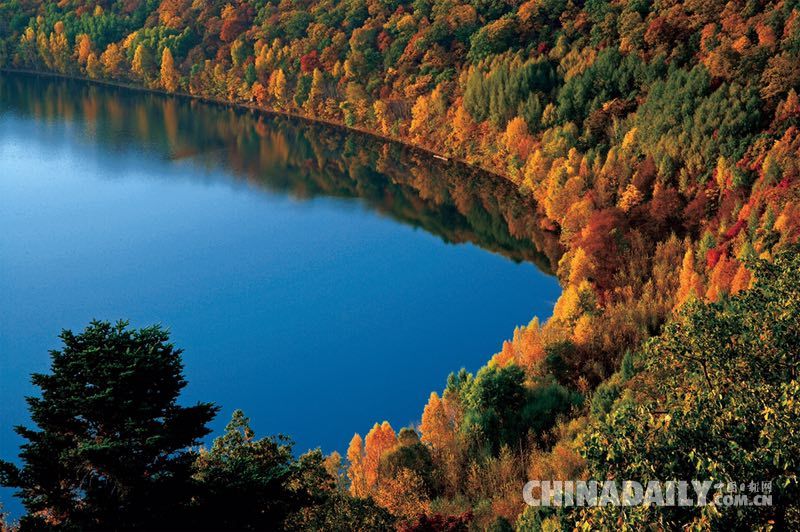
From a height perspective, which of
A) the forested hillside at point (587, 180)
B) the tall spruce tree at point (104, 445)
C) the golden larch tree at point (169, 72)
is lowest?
the tall spruce tree at point (104, 445)

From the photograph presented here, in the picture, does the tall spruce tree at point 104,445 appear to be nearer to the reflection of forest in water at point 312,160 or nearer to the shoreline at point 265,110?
the reflection of forest in water at point 312,160

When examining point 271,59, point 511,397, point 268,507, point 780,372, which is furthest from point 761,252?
point 271,59

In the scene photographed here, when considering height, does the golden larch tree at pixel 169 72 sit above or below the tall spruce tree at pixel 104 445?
above

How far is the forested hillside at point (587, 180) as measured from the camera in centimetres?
1877

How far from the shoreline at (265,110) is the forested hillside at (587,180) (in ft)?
2.69

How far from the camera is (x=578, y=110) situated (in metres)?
84.1

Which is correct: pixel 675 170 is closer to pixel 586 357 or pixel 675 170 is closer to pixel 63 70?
pixel 586 357

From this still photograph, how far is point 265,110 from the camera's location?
420ft

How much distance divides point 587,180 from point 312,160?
41.3 m

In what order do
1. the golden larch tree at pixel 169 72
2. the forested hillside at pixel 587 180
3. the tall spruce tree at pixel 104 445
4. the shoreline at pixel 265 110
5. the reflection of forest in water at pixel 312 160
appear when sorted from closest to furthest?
the forested hillside at pixel 587 180 → the tall spruce tree at pixel 104 445 → the reflection of forest in water at pixel 312 160 → the shoreline at pixel 265 110 → the golden larch tree at pixel 169 72

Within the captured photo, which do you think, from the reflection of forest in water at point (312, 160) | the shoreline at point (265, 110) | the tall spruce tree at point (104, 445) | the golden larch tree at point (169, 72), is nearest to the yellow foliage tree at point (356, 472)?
the tall spruce tree at point (104, 445)

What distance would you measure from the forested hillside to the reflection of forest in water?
285cm

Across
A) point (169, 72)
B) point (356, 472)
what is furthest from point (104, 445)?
point (169, 72)

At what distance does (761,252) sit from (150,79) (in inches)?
4510
